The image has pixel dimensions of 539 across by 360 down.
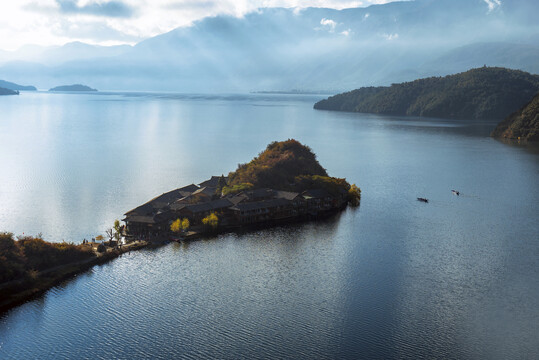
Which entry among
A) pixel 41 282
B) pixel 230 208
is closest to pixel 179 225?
pixel 230 208

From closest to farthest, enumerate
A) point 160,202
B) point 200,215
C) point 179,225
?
point 179,225 < point 200,215 < point 160,202

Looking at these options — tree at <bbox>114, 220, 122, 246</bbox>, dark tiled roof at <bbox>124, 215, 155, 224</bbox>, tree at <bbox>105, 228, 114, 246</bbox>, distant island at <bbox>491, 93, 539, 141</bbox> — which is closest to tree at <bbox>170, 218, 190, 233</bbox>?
dark tiled roof at <bbox>124, 215, 155, 224</bbox>

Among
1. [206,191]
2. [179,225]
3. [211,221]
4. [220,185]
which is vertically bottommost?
[179,225]

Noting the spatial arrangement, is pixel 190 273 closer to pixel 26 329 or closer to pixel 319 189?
pixel 26 329

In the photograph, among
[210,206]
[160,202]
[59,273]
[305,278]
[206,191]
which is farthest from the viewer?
[206,191]

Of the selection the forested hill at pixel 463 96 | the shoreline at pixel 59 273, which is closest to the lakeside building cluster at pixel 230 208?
the shoreline at pixel 59 273

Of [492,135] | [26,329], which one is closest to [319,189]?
[26,329]

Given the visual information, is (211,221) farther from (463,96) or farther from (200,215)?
(463,96)

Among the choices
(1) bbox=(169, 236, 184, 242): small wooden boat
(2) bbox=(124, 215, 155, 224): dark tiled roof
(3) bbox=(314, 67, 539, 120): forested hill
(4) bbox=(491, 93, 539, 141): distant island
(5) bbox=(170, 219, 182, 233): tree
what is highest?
(3) bbox=(314, 67, 539, 120): forested hill

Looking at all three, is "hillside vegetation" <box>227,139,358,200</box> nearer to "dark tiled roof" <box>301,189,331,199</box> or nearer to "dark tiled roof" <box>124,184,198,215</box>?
"dark tiled roof" <box>301,189,331,199</box>
